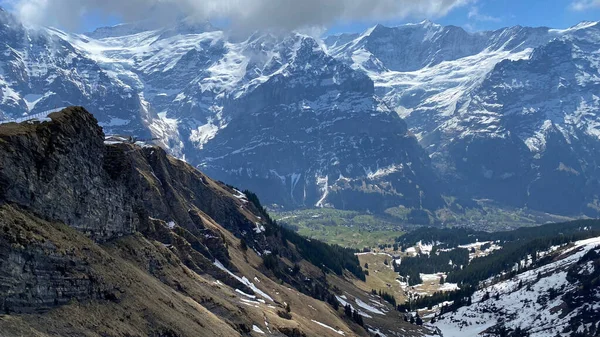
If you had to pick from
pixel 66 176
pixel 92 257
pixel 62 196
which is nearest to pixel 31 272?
pixel 92 257

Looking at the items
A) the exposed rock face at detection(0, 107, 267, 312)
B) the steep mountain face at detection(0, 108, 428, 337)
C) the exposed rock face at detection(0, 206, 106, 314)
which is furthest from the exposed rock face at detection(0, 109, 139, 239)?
the exposed rock face at detection(0, 206, 106, 314)

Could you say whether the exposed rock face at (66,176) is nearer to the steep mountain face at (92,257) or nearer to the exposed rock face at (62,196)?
the exposed rock face at (62,196)

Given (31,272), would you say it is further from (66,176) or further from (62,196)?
(66,176)

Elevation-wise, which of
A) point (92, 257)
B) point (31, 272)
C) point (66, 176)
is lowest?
point (31, 272)

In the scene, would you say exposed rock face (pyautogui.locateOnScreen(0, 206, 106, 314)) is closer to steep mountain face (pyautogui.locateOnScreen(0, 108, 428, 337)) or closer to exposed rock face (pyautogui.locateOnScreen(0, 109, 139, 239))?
steep mountain face (pyautogui.locateOnScreen(0, 108, 428, 337))

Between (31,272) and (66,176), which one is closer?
(31,272)

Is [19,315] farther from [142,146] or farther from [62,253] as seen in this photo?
[142,146]

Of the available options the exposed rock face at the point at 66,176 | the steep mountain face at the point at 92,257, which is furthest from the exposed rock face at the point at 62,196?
the steep mountain face at the point at 92,257

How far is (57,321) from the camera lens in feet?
209

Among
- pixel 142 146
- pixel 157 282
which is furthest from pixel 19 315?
pixel 142 146

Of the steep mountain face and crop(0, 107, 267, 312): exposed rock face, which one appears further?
the steep mountain face

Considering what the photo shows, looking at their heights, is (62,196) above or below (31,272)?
above

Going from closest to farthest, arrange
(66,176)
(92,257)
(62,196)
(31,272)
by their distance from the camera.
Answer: (31,272)
(92,257)
(62,196)
(66,176)

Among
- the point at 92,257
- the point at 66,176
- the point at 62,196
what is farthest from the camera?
the point at 66,176
